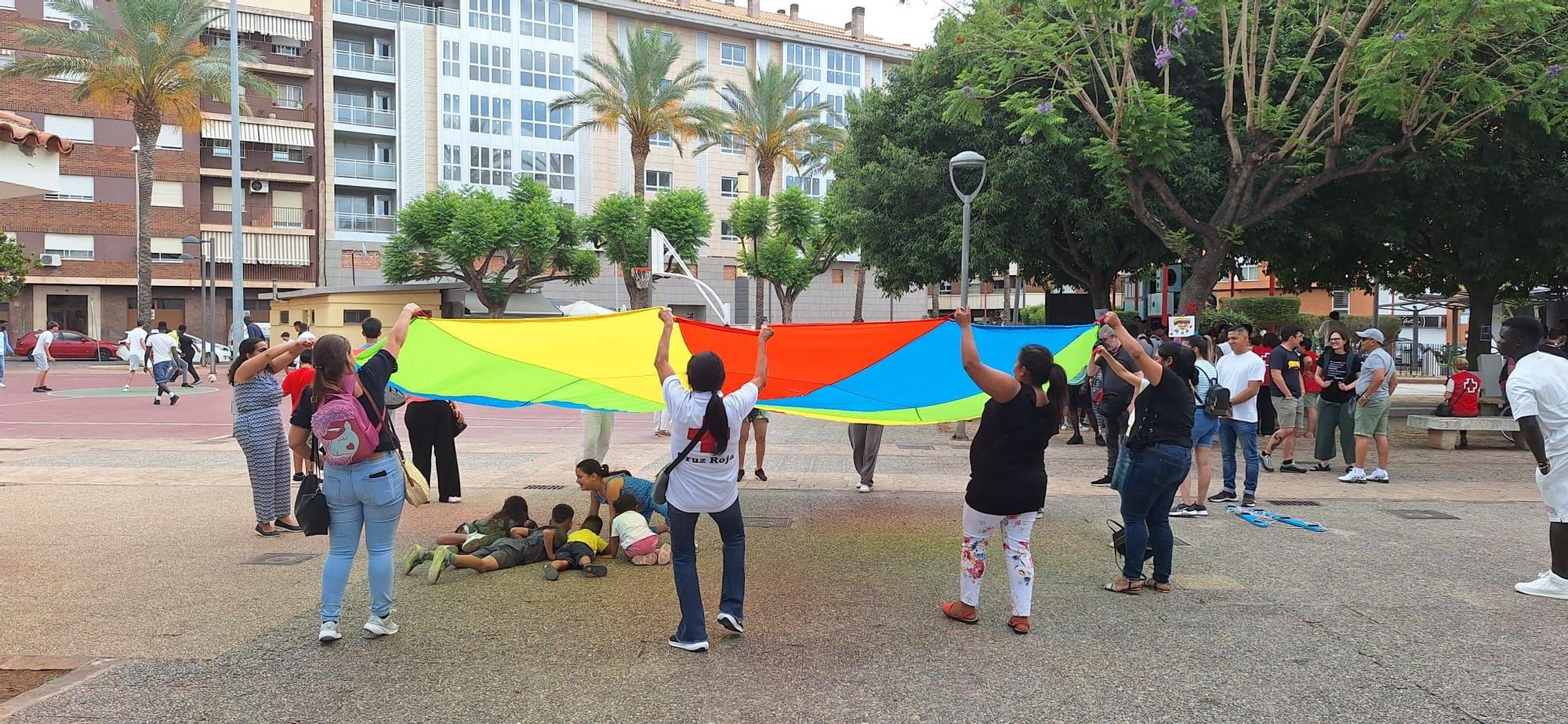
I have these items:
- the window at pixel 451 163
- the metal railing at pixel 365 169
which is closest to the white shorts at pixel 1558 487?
the window at pixel 451 163

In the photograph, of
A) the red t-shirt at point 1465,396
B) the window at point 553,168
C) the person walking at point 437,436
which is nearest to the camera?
the person walking at point 437,436

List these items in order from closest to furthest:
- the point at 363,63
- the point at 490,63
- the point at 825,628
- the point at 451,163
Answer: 1. the point at 825,628
2. the point at 363,63
3. the point at 451,163
4. the point at 490,63

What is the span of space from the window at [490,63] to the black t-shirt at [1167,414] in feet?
175

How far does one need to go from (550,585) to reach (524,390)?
2154 millimetres

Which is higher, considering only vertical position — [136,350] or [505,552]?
[136,350]

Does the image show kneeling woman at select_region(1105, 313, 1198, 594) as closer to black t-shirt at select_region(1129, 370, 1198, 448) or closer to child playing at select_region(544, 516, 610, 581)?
black t-shirt at select_region(1129, 370, 1198, 448)

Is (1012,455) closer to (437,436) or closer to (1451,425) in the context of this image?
(437,436)

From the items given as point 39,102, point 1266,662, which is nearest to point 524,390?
point 1266,662

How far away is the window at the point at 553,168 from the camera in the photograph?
185 ft

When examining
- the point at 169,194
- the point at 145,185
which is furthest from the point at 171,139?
the point at 145,185

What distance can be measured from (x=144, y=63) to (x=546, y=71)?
22.8 meters

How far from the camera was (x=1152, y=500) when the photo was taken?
6.73 m

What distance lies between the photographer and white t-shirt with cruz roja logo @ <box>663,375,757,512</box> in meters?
5.37

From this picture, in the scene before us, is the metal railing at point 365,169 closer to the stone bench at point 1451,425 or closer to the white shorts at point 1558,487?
the stone bench at point 1451,425
